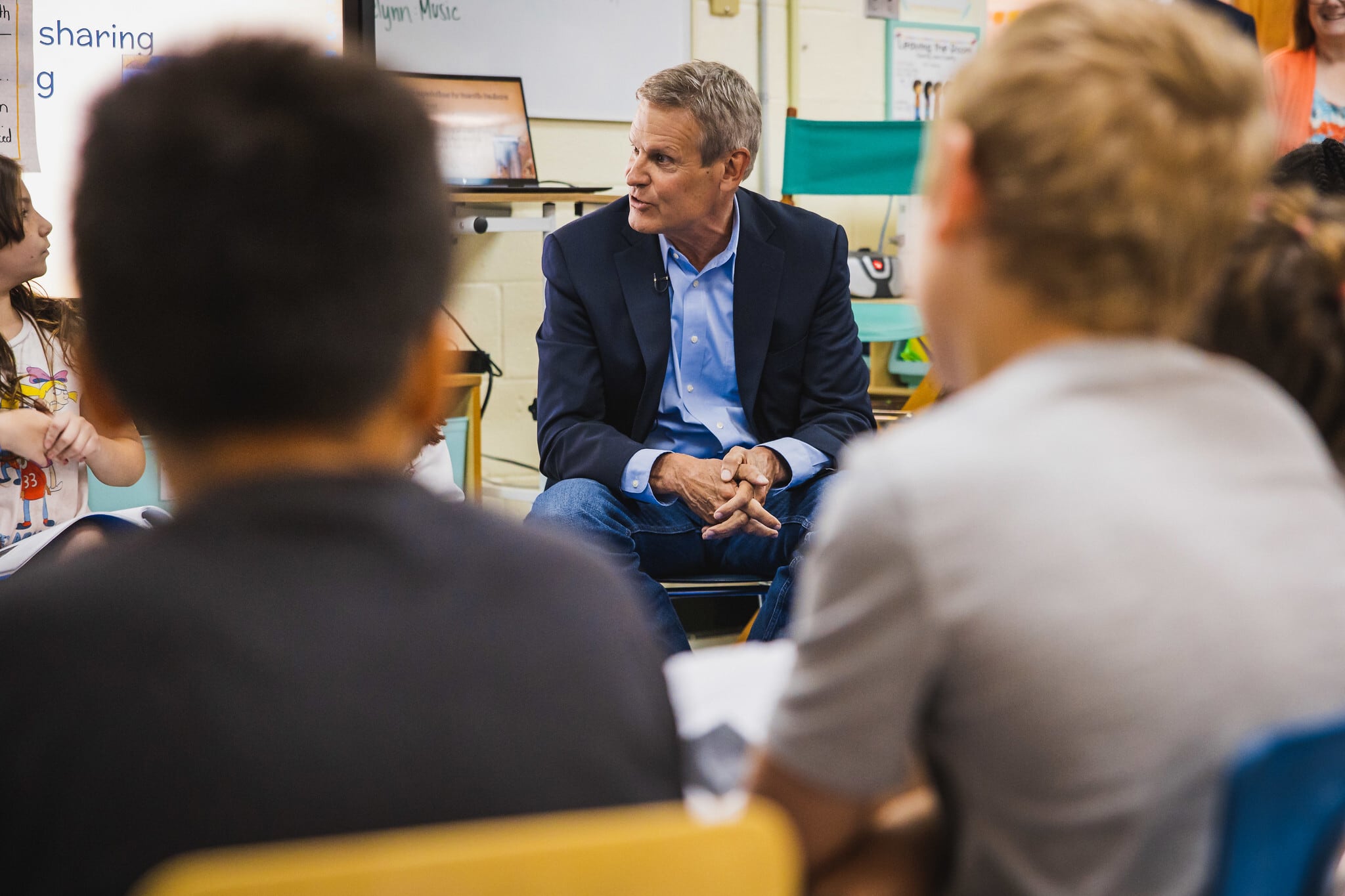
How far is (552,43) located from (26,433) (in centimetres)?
212

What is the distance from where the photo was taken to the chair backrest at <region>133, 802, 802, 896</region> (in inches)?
16.6

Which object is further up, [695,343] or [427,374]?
[427,374]

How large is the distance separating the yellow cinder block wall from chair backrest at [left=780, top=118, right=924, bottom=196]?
48 centimetres

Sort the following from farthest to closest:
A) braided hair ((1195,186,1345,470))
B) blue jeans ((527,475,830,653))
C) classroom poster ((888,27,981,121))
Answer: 1. classroom poster ((888,27,981,121))
2. blue jeans ((527,475,830,653))
3. braided hair ((1195,186,1345,470))

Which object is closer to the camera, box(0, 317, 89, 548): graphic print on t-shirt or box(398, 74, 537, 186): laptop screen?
box(0, 317, 89, 548): graphic print on t-shirt

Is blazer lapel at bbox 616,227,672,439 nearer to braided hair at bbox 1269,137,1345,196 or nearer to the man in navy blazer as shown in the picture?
the man in navy blazer

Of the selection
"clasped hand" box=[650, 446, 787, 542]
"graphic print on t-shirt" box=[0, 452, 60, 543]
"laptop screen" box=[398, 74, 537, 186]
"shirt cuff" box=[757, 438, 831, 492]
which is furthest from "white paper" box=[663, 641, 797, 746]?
"laptop screen" box=[398, 74, 537, 186]

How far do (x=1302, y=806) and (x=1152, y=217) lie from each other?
0.31 metres

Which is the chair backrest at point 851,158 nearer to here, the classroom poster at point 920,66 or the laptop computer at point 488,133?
the laptop computer at point 488,133

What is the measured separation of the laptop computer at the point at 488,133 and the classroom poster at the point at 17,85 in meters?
0.90

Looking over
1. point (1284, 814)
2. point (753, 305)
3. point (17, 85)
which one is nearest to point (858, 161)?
point (753, 305)

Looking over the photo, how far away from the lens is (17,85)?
9.18ft

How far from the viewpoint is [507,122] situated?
3.33 meters

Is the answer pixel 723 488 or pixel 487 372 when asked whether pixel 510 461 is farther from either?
pixel 723 488
